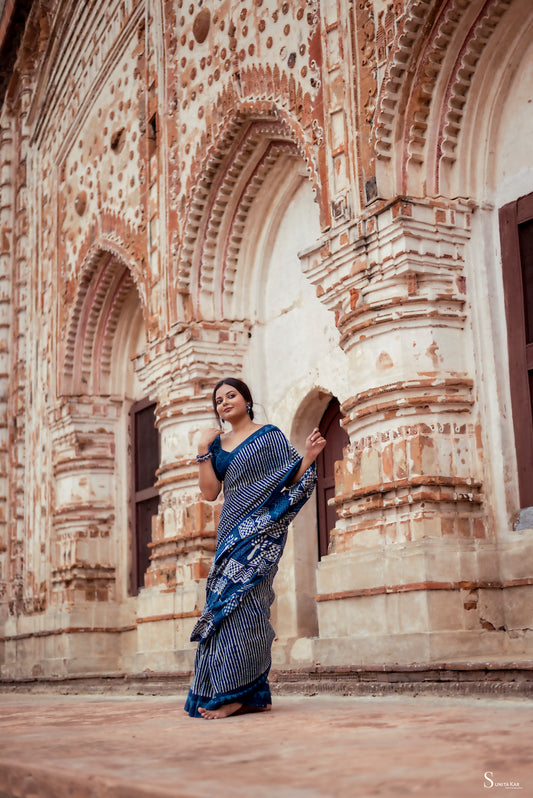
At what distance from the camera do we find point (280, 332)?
28.3 feet

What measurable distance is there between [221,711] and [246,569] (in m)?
0.58

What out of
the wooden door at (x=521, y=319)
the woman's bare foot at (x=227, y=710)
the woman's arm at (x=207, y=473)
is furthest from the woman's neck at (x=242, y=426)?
the wooden door at (x=521, y=319)

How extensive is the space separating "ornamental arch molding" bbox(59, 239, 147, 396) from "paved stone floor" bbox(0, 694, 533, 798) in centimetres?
723

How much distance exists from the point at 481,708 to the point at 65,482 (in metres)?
7.88

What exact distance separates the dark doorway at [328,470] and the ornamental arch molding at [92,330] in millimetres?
3458

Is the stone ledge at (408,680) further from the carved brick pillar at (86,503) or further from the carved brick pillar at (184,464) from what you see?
the carved brick pillar at (86,503)

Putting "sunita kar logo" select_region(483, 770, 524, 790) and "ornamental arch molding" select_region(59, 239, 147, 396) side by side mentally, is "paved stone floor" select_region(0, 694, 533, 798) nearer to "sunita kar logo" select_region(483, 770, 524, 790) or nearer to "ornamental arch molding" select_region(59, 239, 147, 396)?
"sunita kar logo" select_region(483, 770, 524, 790)

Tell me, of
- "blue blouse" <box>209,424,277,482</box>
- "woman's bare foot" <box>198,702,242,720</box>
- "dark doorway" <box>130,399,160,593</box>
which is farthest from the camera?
"dark doorway" <box>130,399,160,593</box>

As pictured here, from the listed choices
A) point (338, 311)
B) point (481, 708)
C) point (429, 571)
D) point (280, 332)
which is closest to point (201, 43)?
point (280, 332)

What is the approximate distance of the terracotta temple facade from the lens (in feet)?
19.3

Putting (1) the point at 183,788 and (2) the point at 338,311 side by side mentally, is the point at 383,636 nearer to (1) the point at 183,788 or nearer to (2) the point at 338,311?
(2) the point at 338,311

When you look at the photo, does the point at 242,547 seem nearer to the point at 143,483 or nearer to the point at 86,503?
the point at 143,483

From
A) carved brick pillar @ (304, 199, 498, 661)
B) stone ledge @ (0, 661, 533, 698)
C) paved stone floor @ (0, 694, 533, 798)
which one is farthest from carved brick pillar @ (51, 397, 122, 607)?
paved stone floor @ (0, 694, 533, 798)

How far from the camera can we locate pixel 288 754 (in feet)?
8.68
